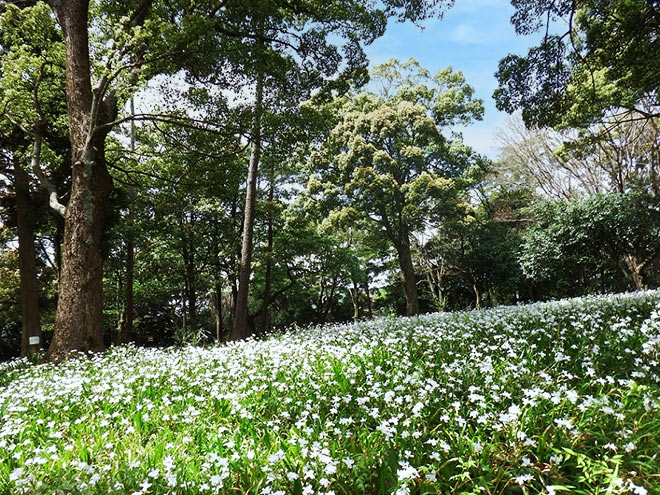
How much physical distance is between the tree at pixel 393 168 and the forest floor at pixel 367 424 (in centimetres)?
1210

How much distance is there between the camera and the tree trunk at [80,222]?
7.18 m

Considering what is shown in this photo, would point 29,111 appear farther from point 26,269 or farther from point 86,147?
point 26,269

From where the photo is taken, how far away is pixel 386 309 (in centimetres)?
2684

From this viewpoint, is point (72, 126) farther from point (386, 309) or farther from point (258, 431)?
point (386, 309)

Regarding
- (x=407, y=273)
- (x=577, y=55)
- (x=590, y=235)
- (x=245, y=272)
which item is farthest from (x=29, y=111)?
Result: (x=590, y=235)

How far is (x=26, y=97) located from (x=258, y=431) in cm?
1031

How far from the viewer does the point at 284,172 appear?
18844mm

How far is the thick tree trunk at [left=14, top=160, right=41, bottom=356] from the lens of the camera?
427 inches

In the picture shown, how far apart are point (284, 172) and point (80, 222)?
12.2 meters

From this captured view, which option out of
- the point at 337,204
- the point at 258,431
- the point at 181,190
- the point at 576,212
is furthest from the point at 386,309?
the point at 258,431

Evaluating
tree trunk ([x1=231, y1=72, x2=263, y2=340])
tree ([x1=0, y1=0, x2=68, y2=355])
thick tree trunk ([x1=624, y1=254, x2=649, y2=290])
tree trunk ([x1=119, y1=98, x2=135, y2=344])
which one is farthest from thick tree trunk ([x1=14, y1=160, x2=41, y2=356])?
thick tree trunk ([x1=624, y1=254, x2=649, y2=290])

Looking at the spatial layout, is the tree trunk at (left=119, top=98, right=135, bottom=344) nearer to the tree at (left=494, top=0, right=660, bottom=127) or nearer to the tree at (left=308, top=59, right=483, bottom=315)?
the tree at (left=308, top=59, right=483, bottom=315)

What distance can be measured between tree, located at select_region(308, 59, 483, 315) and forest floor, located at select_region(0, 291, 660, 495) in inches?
476

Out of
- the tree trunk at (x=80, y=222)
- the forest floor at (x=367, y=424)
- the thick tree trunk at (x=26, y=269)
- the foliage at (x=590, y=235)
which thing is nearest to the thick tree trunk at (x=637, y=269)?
the foliage at (x=590, y=235)
